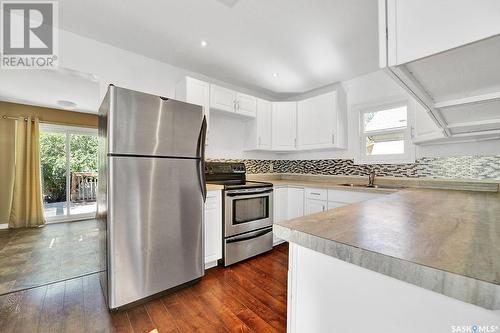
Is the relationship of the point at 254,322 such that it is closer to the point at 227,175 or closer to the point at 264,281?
the point at 264,281

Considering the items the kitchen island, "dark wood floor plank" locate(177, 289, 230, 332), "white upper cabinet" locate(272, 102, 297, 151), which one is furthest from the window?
"dark wood floor plank" locate(177, 289, 230, 332)

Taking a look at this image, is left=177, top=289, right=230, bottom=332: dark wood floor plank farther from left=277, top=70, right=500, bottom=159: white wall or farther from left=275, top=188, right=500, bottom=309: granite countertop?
left=277, top=70, right=500, bottom=159: white wall

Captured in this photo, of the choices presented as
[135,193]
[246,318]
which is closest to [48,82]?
[135,193]

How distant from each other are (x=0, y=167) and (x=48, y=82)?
215cm

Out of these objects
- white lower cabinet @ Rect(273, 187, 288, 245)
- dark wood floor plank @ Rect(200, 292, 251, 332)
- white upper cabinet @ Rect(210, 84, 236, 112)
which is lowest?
→ dark wood floor plank @ Rect(200, 292, 251, 332)

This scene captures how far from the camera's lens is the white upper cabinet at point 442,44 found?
486 mm

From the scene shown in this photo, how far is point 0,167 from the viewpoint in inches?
156

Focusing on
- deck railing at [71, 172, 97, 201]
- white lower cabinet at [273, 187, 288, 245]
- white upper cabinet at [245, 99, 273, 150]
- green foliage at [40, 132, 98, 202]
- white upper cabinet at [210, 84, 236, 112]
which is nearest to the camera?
white upper cabinet at [210, 84, 236, 112]

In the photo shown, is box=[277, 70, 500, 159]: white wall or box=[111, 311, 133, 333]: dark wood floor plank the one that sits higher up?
box=[277, 70, 500, 159]: white wall

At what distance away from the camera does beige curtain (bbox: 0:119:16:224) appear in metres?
3.96

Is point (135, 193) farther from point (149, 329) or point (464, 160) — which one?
point (464, 160)

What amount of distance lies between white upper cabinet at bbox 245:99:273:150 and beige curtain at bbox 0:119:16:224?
453 centimetres

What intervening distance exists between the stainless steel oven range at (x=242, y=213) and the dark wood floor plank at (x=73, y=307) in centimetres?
127

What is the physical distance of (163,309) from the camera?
1680 millimetres
